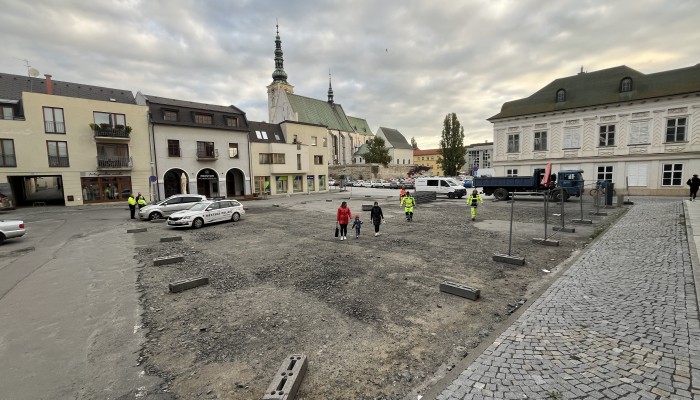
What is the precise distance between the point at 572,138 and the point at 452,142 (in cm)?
2972

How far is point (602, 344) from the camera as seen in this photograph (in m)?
4.12

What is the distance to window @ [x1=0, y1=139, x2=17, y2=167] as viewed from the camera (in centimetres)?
2444

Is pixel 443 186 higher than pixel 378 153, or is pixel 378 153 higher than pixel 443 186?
pixel 378 153

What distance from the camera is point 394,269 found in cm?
816

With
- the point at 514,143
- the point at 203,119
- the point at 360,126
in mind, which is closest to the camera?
the point at 203,119

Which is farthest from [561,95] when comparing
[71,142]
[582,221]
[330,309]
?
[71,142]

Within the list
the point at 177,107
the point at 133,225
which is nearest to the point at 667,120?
the point at 133,225

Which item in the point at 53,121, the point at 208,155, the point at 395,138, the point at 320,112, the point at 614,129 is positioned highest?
the point at 320,112

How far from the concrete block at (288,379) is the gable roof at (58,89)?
35.9 metres

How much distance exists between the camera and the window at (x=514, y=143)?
113ft

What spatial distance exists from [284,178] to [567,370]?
39.4 meters

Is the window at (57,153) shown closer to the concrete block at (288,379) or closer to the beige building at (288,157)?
the beige building at (288,157)

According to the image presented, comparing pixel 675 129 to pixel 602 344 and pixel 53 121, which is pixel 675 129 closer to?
pixel 602 344

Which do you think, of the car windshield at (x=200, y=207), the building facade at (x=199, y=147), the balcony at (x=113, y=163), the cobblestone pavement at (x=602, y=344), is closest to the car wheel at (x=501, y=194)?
the cobblestone pavement at (x=602, y=344)
